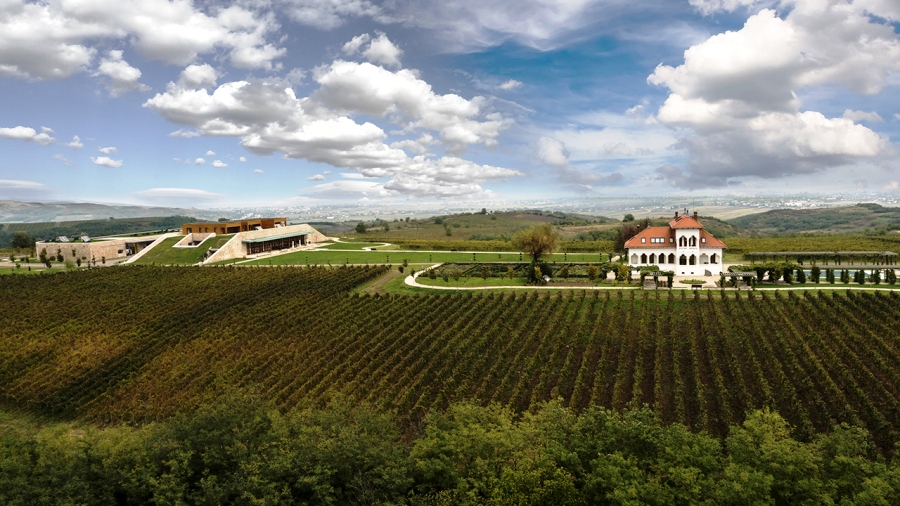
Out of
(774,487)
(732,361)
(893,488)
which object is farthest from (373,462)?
(732,361)

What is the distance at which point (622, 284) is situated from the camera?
51.4 metres

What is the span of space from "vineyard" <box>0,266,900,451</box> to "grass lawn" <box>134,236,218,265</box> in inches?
1153

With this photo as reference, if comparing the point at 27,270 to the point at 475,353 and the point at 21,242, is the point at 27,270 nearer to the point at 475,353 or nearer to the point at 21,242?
the point at 21,242

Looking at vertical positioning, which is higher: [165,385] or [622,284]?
[622,284]

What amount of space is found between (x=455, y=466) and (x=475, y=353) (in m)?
17.1

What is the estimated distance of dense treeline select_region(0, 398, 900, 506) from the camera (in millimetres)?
15258

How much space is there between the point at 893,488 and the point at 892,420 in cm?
1325

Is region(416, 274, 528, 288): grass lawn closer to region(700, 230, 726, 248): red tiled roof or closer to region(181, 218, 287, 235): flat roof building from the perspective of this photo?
region(700, 230, 726, 248): red tiled roof

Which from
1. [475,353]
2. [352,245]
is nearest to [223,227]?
[352,245]

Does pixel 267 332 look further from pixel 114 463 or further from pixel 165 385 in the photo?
pixel 114 463

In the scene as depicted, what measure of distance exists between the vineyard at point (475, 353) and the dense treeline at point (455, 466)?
680cm

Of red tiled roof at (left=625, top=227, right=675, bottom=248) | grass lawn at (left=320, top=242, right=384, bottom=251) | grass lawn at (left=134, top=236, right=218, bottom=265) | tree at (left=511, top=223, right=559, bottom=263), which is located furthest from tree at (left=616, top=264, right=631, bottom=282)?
grass lawn at (left=134, top=236, right=218, bottom=265)

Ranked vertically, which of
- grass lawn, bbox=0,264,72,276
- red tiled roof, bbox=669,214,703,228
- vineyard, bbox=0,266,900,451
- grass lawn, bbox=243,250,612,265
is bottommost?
vineyard, bbox=0,266,900,451

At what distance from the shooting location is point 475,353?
34.7m
